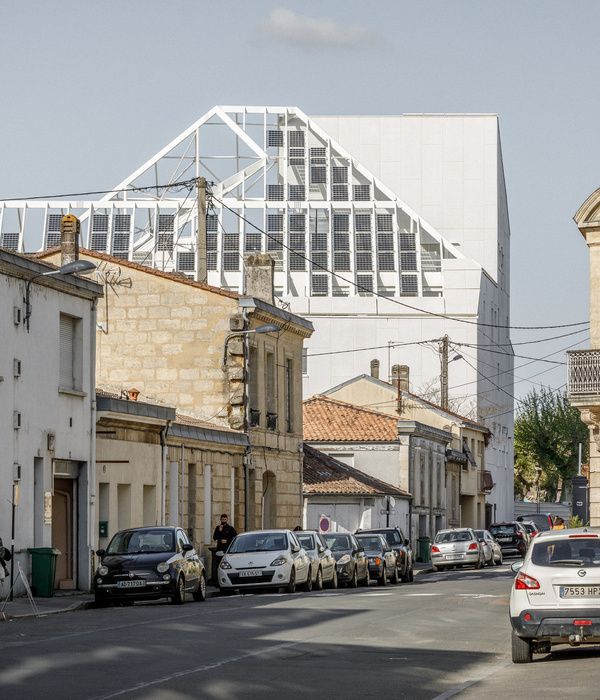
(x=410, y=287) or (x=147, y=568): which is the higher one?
(x=410, y=287)

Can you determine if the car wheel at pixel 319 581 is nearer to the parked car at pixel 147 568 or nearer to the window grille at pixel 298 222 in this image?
the parked car at pixel 147 568

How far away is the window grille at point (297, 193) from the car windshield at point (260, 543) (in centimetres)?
6739

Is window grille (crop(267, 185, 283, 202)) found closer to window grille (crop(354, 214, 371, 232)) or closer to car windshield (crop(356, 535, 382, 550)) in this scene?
window grille (crop(354, 214, 371, 232))

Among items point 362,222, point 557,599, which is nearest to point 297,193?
point 362,222

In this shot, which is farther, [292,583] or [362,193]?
[362,193]

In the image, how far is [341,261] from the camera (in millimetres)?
92938

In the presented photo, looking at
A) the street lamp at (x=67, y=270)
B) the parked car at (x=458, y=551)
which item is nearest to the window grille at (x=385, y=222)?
the parked car at (x=458, y=551)

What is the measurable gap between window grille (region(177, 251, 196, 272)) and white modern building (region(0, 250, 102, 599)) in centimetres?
5974

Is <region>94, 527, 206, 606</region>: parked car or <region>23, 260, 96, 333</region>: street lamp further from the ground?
<region>23, 260, 96, 333</region>: street lamp

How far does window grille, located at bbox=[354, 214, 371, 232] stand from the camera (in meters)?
94.5

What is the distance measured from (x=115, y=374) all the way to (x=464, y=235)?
64.7 meters

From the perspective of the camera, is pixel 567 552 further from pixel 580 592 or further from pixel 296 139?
pixel 296 139

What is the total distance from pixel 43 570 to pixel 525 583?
1483 centimetres

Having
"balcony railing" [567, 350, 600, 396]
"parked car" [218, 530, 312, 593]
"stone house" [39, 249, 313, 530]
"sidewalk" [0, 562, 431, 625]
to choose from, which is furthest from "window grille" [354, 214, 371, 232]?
"sidewalk" [0, 562, 431, 625]
